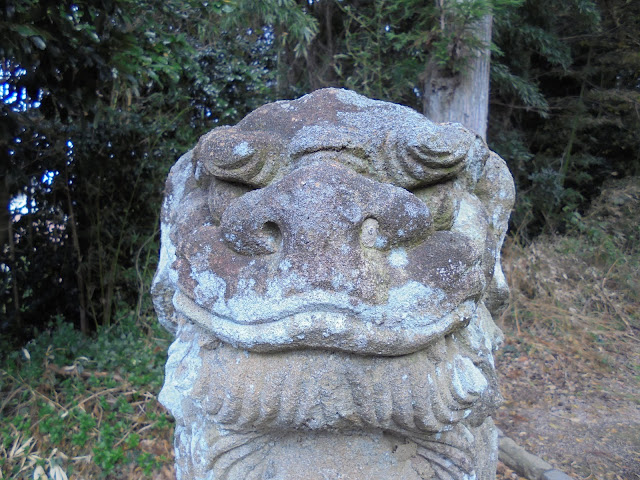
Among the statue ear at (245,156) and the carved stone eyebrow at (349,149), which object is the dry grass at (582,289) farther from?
the statue ear at (245,156)

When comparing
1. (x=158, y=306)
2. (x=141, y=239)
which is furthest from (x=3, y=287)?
(x=158, y=306)

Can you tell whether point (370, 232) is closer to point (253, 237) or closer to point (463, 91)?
point (253, 237)

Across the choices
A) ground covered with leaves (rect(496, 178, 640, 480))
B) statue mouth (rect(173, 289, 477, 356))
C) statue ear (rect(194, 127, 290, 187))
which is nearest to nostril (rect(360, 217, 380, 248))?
statue mouth (rect(173, 289, 477, 356))

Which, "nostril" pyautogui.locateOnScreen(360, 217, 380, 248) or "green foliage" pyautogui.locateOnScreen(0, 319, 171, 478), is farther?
"green foliage" pyautogui.locateOnScreen(0, 319, 171, 478)

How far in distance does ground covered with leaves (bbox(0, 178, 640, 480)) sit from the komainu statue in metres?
0.99

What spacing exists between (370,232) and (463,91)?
226cm

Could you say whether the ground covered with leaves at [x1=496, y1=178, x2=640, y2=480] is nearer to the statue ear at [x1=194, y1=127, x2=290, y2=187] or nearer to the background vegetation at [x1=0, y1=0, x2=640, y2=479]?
the background vegetation at [x1=0, y1=0, x2=640, y2=479]

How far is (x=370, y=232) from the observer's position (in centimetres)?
93

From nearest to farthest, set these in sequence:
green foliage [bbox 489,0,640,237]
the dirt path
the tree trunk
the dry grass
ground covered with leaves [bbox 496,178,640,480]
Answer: the dirt path < ground covered with leaves [bbox 496,178,640,480] < the tree trunk < the dry grass < green foliage [bbox 489,0,640,237]

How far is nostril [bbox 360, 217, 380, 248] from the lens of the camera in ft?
3.05

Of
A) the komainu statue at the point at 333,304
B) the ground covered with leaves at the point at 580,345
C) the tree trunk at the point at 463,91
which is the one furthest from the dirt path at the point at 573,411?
the tree trunk at the point at 463,91

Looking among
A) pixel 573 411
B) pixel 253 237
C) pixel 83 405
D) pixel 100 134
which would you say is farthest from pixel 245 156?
pixel 573 411

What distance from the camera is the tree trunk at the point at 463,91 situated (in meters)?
2.90

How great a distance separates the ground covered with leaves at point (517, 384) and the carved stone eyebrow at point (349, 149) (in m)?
1.21
